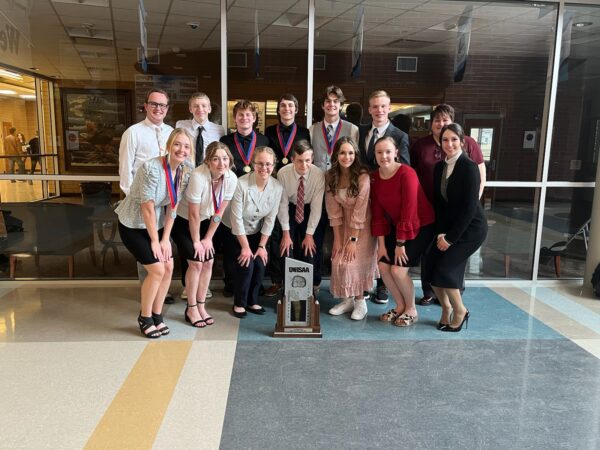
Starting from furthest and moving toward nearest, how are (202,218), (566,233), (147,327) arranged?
(566,233)
(202,218)
(147,327)

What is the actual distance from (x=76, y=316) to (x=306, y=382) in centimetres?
227

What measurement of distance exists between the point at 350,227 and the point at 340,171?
0.48 metres

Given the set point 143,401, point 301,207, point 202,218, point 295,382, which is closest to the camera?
point 143,401

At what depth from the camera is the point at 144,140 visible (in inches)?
158

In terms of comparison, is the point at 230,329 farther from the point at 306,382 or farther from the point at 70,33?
the point at 70,33

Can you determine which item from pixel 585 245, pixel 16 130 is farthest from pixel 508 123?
pixel 16 130

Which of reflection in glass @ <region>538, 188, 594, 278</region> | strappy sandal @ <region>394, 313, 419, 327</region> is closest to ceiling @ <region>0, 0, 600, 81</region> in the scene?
reflection in glass @ <region>538, 188, 594, 278</region>

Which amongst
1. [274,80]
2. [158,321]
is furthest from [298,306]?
[274,80]

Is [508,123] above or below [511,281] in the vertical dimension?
above

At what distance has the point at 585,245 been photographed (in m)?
5.61

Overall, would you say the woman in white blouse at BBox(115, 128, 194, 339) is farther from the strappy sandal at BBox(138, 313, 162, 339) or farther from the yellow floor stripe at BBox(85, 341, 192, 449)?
the yellow floor stripe at BBox(85, 341, 192, 449)

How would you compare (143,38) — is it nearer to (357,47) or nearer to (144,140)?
(144,140)

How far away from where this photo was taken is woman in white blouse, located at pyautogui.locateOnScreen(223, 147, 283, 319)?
392 cm

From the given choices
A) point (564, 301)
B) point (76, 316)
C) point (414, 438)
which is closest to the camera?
point (414, 438)
